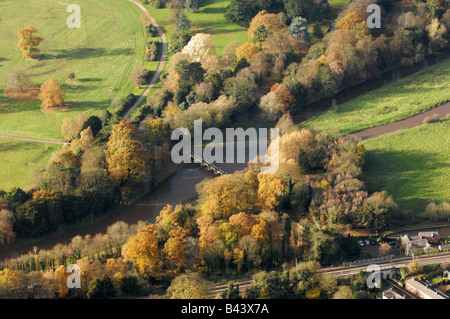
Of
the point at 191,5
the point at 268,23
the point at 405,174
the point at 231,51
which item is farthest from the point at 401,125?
the point at 191,5

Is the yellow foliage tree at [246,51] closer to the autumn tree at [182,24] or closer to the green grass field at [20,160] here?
the autumn tree at [182,24]

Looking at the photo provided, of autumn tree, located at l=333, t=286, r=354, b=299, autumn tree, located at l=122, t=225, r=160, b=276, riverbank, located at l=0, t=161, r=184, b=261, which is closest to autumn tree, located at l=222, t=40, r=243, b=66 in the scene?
riverbank, located at l=0, t=161, r=184, b=261

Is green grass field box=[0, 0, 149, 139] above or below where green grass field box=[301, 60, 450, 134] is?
above

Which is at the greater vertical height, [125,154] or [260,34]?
[260,34]

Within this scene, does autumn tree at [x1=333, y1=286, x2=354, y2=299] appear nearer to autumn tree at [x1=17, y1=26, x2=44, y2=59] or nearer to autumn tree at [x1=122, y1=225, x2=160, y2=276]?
autumn tree at [x1=122, y1=225, x2=160, y2=276]

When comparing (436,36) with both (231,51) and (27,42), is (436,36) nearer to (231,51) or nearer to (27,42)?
(231,51)

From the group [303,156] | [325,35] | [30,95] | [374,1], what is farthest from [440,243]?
[30,95]
